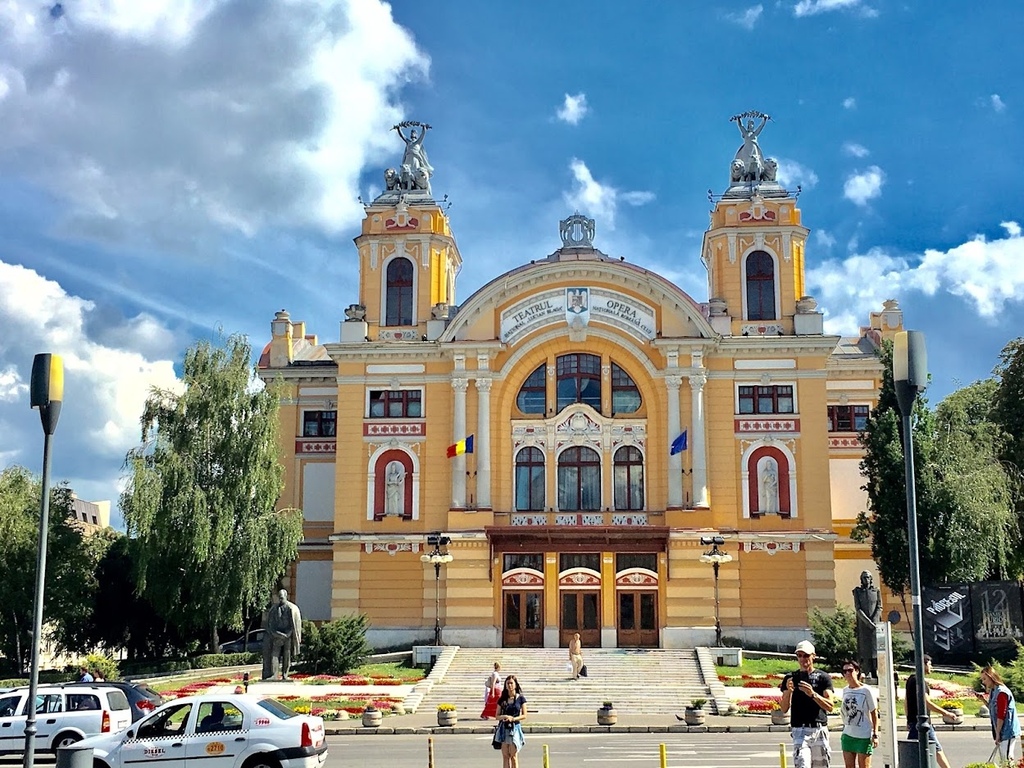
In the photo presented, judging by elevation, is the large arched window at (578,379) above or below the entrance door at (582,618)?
above

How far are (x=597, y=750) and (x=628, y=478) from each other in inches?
999

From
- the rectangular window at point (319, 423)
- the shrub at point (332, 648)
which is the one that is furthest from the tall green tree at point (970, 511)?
the rectangular window at point (319, 423)

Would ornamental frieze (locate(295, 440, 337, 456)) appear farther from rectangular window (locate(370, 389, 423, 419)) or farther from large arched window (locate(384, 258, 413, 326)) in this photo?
Result: large arched window (locate(384, 258, 413, 326))

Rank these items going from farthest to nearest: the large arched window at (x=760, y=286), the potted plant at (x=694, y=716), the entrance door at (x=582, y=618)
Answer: the large arched window at (x=760, y=286), the entrance door at (x=582, y=618), the potted plant at (x=694, y=716)

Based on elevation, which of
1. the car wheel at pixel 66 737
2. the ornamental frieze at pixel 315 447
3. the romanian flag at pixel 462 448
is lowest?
the car wheel at pixel 66 737

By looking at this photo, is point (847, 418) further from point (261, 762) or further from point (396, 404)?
point (261, 762)

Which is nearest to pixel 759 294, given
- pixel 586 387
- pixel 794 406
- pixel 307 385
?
pixel 794 406

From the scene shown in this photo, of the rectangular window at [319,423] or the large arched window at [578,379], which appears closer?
the large arched window at [578,379]

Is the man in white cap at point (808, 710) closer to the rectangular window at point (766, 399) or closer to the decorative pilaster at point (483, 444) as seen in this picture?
the decorative pilaster at point (483, 444)

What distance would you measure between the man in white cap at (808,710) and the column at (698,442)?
33.0 m

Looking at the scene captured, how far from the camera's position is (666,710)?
36125mm

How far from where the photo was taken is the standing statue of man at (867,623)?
38.3 m

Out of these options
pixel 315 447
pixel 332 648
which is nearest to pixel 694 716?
pixel 332 648

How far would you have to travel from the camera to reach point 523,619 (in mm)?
49312
